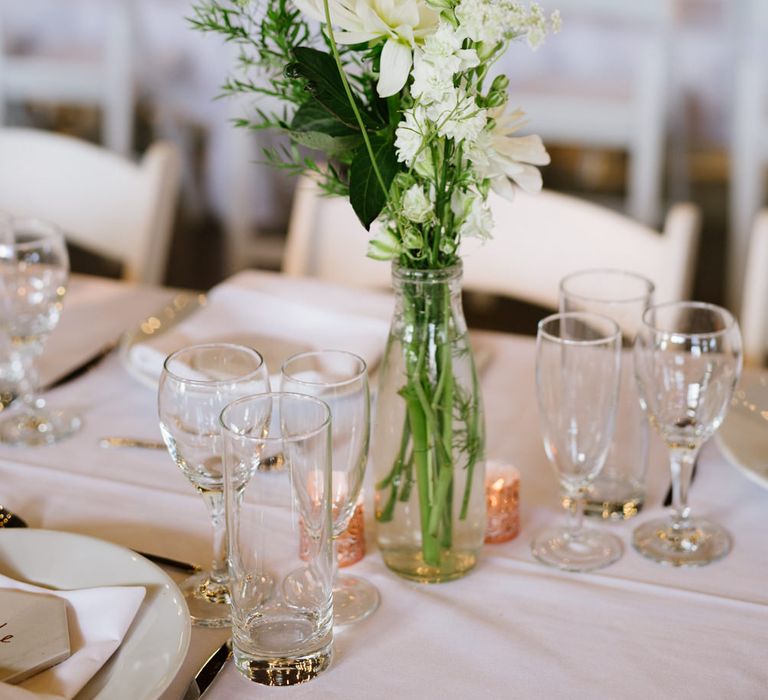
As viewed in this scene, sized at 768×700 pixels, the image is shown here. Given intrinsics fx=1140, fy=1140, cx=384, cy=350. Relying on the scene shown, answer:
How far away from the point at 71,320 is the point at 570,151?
6.76 ft

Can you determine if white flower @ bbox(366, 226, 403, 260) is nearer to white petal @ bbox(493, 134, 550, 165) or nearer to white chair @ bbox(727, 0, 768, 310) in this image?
white petal @ bbox(493, 134, 550, 165)

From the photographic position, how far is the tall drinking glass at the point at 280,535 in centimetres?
77

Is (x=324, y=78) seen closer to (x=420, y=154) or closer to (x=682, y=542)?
(x=420, y=154)

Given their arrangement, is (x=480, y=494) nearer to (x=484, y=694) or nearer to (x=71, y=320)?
(x=484, y=694)

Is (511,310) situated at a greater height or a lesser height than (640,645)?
lesser

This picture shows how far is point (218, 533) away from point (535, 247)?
0.87 m

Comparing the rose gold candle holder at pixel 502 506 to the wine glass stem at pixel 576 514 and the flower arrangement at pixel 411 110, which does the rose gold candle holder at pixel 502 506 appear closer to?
the wine glass stem at pixel 576 514

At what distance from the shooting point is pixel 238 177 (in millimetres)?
2973

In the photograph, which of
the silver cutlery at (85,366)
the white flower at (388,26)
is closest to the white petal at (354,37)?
the white flower at (388,26)

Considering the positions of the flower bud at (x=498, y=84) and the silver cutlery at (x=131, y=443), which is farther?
the silver cutlery at (x=131, y=443)

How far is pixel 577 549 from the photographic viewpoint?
101 cm

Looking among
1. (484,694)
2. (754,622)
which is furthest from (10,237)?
(754,622)

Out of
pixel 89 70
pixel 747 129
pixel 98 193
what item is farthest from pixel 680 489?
pixel 89 70

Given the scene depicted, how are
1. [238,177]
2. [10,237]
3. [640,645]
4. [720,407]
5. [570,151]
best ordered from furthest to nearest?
1. [570,151]
2. [238,177]
3. [10,237]
4. [720,407]
5. [640,645]
